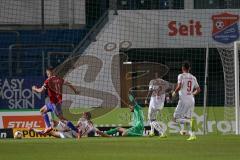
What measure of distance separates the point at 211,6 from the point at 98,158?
2168cm

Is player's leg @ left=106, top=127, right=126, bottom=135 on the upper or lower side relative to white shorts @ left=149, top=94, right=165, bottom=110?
lower

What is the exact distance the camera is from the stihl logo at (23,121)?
24.8 metres

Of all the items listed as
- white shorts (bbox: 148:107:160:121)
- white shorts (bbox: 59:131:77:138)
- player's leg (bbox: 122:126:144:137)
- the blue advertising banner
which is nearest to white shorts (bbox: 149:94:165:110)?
white shorts (bbox: 148:107:160:121)

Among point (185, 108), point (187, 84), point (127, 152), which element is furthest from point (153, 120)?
point (127, 152)

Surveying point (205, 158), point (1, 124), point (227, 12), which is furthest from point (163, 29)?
point (205, 158)

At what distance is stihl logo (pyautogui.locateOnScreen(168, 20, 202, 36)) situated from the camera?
30906mm

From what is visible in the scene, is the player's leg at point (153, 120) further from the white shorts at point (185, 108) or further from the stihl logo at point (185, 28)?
the stihl logo at point (185, 28)

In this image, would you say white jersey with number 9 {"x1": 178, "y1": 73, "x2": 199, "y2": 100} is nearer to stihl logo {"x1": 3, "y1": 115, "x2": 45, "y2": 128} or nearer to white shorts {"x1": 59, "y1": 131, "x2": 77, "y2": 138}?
white shorts {"x1": 59, "y1": 131, "x2": 77, "y2": 138}

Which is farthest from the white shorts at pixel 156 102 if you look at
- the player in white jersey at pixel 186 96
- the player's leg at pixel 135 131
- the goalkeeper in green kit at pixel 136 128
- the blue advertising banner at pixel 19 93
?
the blue advertising banner at pixel 19 93

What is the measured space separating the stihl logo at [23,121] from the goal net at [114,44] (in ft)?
7.70

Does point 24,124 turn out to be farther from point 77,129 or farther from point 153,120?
point 153,120

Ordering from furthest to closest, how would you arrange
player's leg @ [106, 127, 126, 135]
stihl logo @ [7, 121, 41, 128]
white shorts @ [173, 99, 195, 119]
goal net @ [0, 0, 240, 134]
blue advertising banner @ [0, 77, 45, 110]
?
goal net @ [0, 0, 240, 134] → blue advertising banner @ [0, 77, 45, 110] → stihl logo @ [7, 121, 41, 128] → player's leg @ [106, 127, 126, 135] → white shorts @ [173, 99, 195, 119]

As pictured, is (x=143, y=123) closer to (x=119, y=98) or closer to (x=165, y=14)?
(x=119, y=98)

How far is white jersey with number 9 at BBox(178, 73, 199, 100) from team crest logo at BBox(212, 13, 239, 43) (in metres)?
10.7
